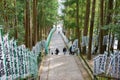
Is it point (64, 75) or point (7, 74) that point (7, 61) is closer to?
point (7, 74)

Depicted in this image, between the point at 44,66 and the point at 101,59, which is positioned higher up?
the point at 101,59

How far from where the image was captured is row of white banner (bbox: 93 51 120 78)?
47.0 ft

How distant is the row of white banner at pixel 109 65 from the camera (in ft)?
47.0

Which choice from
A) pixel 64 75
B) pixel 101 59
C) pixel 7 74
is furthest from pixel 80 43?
pixel 7 74

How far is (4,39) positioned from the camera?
805cm

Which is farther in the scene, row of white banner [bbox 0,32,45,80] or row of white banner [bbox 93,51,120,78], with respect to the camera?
row of white banner [bbox 93,51,120,78]

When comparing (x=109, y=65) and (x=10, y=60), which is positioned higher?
(x=10, y=60)

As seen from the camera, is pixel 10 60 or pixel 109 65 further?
pixel 109 65

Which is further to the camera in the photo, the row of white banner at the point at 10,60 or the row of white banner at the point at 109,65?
the row of white banner at the point at 109,65

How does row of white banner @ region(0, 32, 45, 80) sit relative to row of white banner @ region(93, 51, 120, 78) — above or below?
above

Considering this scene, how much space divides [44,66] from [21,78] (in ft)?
36.7

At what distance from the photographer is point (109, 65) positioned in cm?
1489

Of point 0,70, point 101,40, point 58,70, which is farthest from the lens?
point 101,40

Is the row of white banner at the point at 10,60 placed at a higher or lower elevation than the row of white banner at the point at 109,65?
higher
